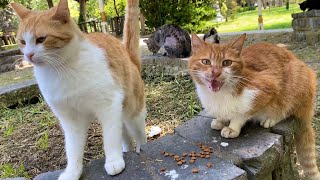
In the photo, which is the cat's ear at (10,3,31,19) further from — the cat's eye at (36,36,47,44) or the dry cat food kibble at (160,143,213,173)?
the dry cat food kibble at (160,143,213,173)

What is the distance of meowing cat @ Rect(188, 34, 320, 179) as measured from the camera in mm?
1700

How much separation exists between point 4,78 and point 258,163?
249 inches

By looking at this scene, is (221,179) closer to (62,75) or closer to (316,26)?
(62,75)

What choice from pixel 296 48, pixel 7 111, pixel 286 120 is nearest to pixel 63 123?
pixel 286 120

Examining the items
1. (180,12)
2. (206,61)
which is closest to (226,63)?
(206,61)

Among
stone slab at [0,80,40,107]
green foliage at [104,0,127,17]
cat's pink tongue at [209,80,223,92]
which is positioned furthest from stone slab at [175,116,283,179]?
green foliage at [104,0,127,17]

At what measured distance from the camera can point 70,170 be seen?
167 centimetres

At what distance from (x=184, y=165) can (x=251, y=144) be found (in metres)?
0.39

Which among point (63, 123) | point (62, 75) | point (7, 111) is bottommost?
point (7, 111)

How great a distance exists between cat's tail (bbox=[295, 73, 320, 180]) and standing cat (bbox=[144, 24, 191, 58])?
2.34 meters

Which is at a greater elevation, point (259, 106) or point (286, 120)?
point (259, 106)

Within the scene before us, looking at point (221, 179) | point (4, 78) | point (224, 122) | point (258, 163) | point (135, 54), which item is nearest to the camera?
point (221, 179)

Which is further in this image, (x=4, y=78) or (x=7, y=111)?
(x=4, y=78)

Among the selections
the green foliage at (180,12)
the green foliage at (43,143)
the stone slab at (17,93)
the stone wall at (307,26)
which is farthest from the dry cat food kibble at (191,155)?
the green foliage at (180,12)
